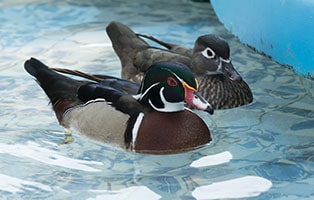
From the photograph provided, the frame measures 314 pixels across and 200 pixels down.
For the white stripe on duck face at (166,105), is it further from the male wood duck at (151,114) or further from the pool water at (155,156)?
the pool water at (155,156)

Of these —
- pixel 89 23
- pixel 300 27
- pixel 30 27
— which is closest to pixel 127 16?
pixel 89 23

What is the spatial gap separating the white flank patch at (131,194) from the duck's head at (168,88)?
1.49 ft

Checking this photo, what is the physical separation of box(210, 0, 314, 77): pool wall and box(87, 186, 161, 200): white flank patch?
1477mm

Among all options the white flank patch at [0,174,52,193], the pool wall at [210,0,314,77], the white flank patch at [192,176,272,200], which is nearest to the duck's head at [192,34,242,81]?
the pool wall at [210,0,314,77]

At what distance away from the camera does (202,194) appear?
10.1 feet

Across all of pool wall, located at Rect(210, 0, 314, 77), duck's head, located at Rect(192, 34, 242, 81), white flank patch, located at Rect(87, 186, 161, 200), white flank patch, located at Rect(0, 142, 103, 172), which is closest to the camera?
white flank patch, located at Rect(87, 186, 161, 200)

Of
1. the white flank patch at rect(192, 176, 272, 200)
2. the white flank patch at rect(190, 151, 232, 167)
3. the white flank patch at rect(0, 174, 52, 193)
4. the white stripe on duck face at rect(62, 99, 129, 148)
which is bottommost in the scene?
the white flank patch at rect(190, 151, 232, 167)

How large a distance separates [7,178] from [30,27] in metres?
2.81

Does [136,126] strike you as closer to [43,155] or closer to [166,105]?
[166,105]

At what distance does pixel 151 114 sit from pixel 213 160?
12.4 inches

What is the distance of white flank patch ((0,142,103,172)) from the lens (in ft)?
11.0

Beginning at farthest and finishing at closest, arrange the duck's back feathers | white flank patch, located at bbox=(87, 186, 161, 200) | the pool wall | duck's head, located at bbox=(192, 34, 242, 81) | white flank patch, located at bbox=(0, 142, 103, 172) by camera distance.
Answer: the pool wall < duck's head, located at bbox=(192, 34, 242, 81) < the duck's back feathers < white flank patch, located at bbox=(0, 142, 103, 172) < white flank patch, located at bbox=(87, 186, 161, 200)

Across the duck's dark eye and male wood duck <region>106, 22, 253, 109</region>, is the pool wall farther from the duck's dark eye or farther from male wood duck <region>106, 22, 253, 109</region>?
the duck's dark eye

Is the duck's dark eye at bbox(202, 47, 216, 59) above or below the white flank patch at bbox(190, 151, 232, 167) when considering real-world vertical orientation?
above
